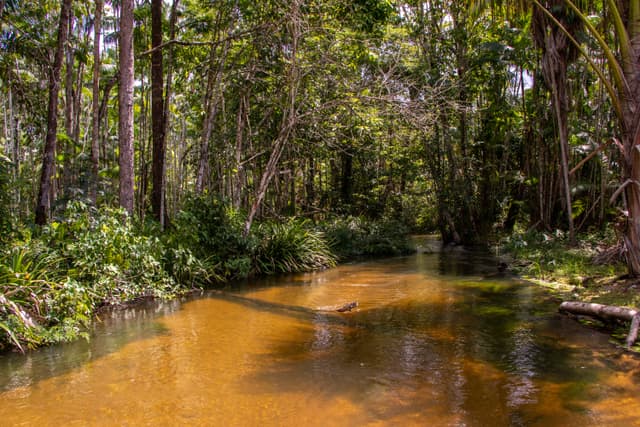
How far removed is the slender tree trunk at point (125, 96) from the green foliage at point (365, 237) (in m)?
6.93

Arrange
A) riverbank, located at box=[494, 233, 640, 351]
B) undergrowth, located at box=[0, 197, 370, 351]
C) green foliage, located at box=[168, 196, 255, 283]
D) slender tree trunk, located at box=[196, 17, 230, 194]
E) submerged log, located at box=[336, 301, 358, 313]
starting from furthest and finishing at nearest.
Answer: slender tree trunk, located at box=[196, 17, 230, 194]
green foliage, located at box=[168, 196, 255, 283]
submerged log, located at box=[336, 301, 358, 313]
riverbank, located at box=[494, 233, 640, 351]
undergrowth, located at box=[0, 197, 370, 351]

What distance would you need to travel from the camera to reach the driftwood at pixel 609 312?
507cm

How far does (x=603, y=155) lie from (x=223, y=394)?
40.7ft

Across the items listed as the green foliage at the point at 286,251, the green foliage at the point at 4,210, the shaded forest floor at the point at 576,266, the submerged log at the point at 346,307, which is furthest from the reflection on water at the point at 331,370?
the green foliage at the point at 286,251

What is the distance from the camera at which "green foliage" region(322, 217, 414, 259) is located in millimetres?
15227

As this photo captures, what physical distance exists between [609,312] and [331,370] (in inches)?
137

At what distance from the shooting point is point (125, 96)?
8805 mm

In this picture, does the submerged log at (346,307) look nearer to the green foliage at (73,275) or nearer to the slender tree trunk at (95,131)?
the green foliage at (73,275)

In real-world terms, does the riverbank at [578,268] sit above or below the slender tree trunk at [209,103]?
below

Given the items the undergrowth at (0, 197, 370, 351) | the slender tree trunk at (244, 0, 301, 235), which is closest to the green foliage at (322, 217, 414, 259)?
the undergrowth at (0, 197, 370, 351)

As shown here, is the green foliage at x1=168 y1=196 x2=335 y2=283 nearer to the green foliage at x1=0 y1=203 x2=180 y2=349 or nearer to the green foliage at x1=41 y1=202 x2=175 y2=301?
the green foliage at x1=0 y1=203 x2=180 y2=349

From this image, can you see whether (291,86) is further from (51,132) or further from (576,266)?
(576,266)

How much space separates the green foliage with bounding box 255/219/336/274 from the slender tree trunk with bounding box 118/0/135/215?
351cm

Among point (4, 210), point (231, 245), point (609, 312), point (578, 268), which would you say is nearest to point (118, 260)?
point (4, 210)
